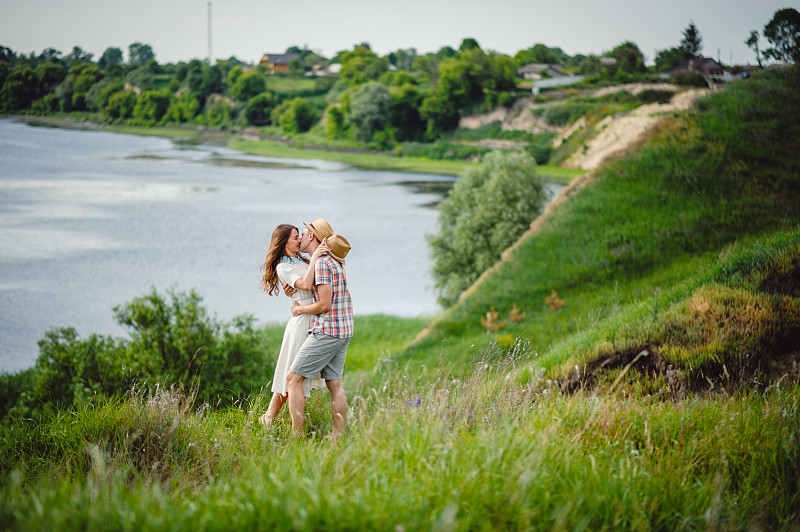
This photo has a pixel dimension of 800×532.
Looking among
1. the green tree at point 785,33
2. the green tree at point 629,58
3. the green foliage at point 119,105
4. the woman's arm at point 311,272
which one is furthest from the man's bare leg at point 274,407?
the green tree at point 629,58

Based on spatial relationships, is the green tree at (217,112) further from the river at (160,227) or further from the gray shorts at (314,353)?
the gray shorts at (314,353)

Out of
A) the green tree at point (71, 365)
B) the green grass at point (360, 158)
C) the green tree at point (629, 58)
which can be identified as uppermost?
the green tree at point (629, 58)

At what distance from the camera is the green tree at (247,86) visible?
10050cm

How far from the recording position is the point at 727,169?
56.0ft

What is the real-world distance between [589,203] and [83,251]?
32517 mm

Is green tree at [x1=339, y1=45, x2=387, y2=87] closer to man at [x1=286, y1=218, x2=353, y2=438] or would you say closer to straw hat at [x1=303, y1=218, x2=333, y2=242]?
straw hat at [x1=303, y1=218, x2=333, y2=242]

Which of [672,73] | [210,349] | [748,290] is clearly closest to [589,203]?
[748,290]

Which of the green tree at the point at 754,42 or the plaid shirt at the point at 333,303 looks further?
the green tree at the point at 754,42

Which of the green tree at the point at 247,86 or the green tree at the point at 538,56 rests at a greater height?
the green tree at the point at 538,56

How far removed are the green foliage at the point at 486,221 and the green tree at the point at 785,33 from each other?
420 inches

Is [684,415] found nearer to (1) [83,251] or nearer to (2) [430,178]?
(1) [83,251]

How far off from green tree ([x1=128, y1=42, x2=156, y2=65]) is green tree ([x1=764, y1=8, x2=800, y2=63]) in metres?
67.5

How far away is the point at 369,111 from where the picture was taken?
Answer: 93250 millimetres

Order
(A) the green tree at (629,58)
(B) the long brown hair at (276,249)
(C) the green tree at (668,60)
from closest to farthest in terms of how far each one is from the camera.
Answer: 1. (B) the long brown hair at (276,249)
2. (C) the green tree at (668,60)
3. (A) the green tree at (629,58)
